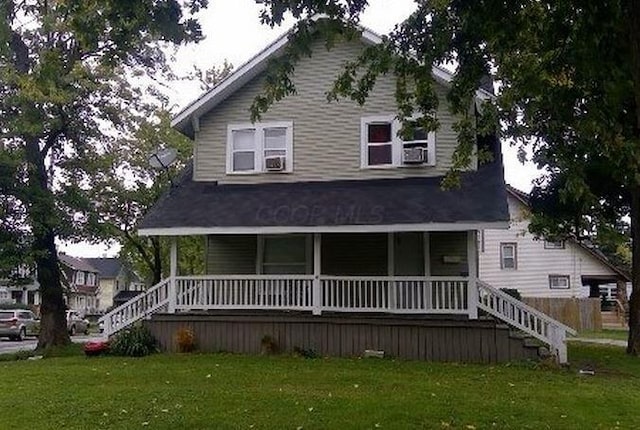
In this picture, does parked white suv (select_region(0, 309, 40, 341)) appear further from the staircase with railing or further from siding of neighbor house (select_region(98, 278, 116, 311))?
siding of neighbor house (select_region(98, 278, 116, 311))

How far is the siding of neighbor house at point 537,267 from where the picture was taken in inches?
1495

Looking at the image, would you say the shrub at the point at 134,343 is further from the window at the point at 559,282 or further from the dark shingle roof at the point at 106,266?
the dark shingle roof at the point at 106,266

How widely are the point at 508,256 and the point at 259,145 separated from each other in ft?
78.3

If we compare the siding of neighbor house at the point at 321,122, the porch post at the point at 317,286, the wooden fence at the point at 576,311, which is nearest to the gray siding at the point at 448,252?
the siding of neighbor house at the point at 321,122

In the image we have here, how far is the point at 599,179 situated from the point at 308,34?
13752 mm

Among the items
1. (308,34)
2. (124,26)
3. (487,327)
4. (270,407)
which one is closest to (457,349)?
(487,327)

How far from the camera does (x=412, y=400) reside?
9.45 m

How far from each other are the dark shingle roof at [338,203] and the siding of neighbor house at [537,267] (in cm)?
2229

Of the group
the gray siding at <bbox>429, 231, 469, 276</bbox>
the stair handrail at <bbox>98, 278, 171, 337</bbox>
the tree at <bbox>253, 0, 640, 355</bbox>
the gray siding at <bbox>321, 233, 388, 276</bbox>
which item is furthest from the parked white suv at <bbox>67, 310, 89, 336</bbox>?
the tree at <bbox>253, 0, 640, 355</bbox>

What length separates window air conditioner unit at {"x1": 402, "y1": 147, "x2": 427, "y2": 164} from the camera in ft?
56.0

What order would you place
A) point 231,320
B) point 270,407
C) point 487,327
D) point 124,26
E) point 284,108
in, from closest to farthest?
point 124,26, point 270,407, point 487,327, point 231,320, point 284,108

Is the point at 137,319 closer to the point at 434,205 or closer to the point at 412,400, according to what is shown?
the point at 434,205

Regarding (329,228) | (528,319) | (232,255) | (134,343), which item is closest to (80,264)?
(232,255)

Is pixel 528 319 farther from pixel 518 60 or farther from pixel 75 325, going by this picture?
pixel 75 325
